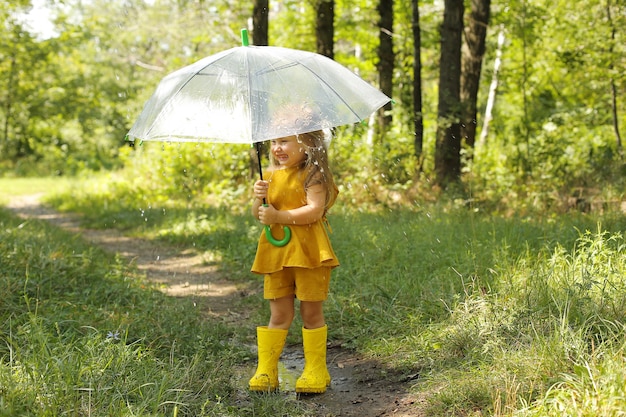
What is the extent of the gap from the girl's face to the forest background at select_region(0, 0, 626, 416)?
51.1 inches

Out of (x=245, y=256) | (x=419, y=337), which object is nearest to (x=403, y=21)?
(x=245, y=256)

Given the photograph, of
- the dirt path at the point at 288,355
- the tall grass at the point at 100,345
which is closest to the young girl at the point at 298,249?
the dirt path at the point at 288,355

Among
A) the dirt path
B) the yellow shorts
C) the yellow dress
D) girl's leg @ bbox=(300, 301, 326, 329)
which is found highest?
the yellow dress

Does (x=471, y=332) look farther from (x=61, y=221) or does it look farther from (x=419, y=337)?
(x=61, y=221)

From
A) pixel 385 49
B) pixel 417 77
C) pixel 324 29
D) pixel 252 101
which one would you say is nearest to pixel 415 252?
pixel 252 101

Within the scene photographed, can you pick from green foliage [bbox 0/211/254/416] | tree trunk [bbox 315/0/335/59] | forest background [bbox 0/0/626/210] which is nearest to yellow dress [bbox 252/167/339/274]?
green foliage [bbox 0/211/254/416]

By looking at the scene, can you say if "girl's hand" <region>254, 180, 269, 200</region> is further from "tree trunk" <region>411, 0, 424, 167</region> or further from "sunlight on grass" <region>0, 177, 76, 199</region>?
"sunlight on grass" <region>0, 177, 76, 199</region>

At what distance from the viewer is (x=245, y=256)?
7.80 meters

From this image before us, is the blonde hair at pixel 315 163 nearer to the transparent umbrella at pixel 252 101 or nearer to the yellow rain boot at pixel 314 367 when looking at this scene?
the transparent umbrella at pixel 252 101

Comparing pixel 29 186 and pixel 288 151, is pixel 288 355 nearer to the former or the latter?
pixel 288 151

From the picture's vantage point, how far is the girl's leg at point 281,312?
4336 millimetres

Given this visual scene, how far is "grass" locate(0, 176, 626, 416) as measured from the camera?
341cm

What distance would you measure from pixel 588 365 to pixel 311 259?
5.47 feet

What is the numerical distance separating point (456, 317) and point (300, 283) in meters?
1.15
